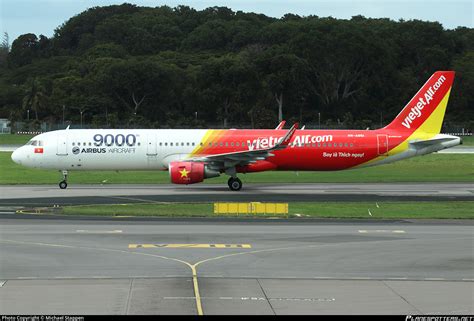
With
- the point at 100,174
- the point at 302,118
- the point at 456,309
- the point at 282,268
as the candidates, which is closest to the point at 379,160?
the point at 100,174

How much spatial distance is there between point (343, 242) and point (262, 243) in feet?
9.77

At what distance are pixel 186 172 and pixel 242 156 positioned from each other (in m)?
3.82

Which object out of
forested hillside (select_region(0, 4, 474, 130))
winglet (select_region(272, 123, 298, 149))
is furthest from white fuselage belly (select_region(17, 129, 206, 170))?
forested hillside (select_region(0, 4, 474, 130))

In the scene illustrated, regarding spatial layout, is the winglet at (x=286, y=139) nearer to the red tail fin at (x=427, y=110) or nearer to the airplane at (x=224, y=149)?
the airplane at (x=224, y=149)

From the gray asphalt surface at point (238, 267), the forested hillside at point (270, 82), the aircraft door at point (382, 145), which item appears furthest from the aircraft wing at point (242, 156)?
the forested hillside at point (270, 82)

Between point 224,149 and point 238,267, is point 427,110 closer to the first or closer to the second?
point 224,149

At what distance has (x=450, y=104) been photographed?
473 feet

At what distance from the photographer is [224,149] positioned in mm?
52094

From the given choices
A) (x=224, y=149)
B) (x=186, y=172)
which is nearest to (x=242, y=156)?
(x=224, y=149)

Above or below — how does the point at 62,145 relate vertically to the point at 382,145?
above

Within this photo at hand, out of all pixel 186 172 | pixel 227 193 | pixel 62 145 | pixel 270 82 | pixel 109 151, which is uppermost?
pixel 270 82

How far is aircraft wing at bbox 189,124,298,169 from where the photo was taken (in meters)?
50.0

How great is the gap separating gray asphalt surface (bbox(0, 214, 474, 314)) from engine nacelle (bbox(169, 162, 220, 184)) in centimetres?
1326

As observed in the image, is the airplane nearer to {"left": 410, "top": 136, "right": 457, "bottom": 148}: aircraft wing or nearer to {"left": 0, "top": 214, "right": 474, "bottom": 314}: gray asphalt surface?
{"left": 410, "top": 136, "right": 457, "bottom": 148}: aircraft wing
